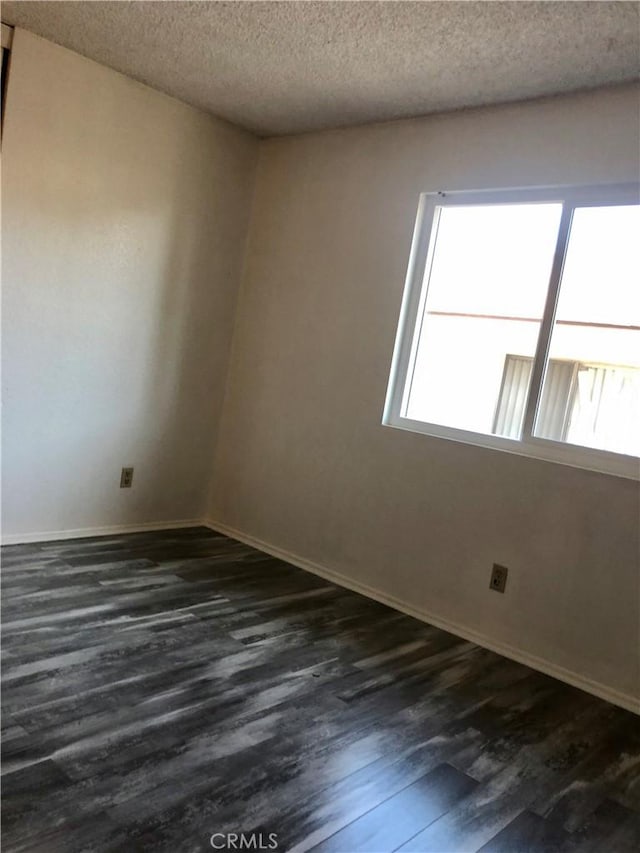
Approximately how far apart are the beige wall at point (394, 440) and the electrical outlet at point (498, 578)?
0.11ft

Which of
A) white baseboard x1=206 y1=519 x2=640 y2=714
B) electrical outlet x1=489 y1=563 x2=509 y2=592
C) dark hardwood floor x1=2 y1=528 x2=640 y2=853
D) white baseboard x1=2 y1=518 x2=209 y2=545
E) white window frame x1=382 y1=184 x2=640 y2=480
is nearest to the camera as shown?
dark hardwood floor x1=2 y1=528 x2=640 y2=853

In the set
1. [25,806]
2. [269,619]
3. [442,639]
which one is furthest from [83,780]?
[442,639]

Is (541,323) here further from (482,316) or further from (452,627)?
(452,627)

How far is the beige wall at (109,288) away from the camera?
3.18 m

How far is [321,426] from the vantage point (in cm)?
373

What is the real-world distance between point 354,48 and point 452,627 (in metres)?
2.52

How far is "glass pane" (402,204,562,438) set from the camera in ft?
9.97

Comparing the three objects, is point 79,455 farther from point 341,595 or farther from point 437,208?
point 437,208

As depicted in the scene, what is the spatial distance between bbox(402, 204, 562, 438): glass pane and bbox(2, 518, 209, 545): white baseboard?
1.60 meters

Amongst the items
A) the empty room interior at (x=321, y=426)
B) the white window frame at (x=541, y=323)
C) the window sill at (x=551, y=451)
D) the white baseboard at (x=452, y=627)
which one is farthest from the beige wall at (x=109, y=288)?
the window sill at (x=551, y=451)

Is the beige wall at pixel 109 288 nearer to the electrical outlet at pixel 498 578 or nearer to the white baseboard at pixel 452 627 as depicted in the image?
the white baseboard at pixel 452 627

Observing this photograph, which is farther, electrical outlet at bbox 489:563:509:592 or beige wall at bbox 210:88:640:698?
electrical outlet at bbox 489:563:509:592

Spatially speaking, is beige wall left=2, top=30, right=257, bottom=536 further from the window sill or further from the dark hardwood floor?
the window sill

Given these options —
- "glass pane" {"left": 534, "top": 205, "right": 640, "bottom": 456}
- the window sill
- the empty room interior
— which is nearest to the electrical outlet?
the empty room interior
